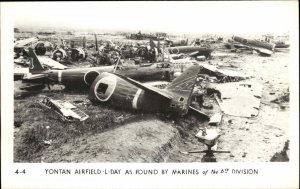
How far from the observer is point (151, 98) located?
511 cm

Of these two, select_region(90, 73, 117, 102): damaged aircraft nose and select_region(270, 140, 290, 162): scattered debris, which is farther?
select_region(90, 73, 117, 102): damaged aircraft nose

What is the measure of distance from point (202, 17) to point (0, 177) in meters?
4.24

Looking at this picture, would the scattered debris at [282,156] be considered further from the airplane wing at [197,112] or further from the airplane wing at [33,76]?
the airplane wing at [33,76]

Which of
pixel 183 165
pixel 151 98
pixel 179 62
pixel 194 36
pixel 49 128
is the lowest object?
pixel 183 165

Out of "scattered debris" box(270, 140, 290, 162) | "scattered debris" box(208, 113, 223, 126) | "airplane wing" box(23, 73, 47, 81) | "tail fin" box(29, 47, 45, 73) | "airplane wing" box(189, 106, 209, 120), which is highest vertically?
"tail fin" box(29, 47, 45, 73)

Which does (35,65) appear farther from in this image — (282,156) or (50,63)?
(282,156)

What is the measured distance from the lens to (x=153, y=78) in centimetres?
626

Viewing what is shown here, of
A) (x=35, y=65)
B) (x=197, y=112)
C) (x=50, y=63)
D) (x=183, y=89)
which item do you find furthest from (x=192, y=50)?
(x=35, y=65)

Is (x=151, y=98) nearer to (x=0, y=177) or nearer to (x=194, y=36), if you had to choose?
(x=194, y=36)

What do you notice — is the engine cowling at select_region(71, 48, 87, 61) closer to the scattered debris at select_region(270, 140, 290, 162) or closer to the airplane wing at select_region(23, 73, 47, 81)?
the airplane wing at select_region(23, 73, 47, 81)

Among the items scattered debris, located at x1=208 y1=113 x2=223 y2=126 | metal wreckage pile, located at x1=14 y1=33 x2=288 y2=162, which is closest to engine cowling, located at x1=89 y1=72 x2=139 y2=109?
metal wreckage pile, located at x1=14 y1=33 x2=288 y2=162

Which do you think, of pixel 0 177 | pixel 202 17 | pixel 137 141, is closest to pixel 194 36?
pixel 202 17

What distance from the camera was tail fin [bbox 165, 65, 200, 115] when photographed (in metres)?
5.09

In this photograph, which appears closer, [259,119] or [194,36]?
[259,119]
